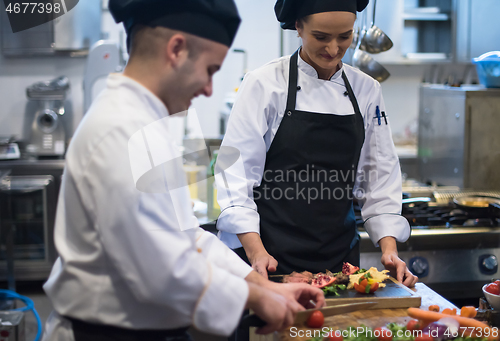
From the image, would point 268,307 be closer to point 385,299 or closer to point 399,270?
point 385,299

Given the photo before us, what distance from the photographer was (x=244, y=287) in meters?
0.91

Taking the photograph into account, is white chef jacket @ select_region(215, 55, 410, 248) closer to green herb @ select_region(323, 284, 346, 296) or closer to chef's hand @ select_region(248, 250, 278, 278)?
chef's hand @ select_region(248, 250, 278, 278)

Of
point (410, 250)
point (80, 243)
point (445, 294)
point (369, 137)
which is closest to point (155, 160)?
point (80, 243)

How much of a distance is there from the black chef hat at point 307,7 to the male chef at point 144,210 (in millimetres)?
647

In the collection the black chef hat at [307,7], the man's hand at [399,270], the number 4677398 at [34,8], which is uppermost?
the number 4677398 at [34,8]

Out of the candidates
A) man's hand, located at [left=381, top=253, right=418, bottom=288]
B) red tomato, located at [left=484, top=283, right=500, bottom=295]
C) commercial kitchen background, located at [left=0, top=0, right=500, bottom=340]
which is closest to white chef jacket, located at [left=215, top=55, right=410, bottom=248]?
man's hand, located at [left=381, top=253, right=418, bottom=288]

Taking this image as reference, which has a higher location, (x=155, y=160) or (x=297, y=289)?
(x=155, y=160)

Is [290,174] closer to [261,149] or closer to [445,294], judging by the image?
[261,149]

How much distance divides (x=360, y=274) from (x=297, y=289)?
1.18ft

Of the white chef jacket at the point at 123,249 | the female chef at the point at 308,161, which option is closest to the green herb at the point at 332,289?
the female chef at the point at 308,161

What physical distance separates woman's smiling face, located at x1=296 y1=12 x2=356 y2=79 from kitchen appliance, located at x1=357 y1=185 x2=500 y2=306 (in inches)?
37.3

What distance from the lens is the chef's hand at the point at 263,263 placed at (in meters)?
1.46

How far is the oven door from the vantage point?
139 inches

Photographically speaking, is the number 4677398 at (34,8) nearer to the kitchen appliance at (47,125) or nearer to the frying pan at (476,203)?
the kitchen appliance at (47,125)
